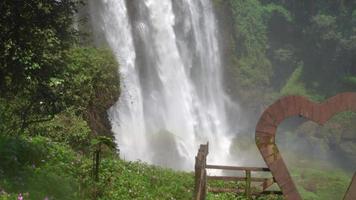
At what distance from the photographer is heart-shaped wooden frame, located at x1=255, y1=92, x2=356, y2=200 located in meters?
6.21

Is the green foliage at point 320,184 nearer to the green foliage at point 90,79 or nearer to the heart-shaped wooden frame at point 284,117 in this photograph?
the green foliage at point 90,79

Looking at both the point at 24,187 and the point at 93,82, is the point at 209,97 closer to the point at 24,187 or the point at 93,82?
the point at 93,82

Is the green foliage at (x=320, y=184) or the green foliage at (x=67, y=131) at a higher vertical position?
the green foliage at (x=320, y=184)

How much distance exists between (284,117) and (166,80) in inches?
1029

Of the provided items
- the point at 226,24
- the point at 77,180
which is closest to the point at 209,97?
the point at 226,24

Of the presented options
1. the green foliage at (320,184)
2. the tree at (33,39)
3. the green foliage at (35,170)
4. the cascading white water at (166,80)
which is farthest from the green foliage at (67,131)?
the green foliage at (320,184)

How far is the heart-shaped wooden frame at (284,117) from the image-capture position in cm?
621

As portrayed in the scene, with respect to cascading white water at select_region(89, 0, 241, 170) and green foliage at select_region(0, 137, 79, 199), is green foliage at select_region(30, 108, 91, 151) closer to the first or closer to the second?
green foliage at select_region(0, 137, 79, 199)

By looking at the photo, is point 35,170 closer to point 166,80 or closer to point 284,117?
point 284,117

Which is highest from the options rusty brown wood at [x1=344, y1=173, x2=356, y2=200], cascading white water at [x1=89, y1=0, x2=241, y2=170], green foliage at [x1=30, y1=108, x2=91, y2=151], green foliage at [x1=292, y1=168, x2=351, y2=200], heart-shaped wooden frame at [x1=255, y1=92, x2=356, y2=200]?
cascading white water at [x1=89, y1=0, x2=241, y2=170]

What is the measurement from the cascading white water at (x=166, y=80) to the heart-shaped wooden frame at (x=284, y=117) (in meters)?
16.4

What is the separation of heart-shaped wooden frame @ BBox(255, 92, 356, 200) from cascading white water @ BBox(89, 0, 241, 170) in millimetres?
16447

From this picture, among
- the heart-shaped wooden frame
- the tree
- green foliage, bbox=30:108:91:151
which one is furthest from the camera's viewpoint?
green foliage, bbox=30:108:91:151

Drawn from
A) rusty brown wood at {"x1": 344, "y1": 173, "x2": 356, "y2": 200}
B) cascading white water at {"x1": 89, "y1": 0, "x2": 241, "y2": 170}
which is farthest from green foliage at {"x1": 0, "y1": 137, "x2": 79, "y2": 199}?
cascading white water at {"x1": 89, "y1": 0, "x2": 241, "y2": 170}
